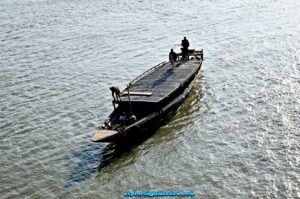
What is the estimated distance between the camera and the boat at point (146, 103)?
896 inches

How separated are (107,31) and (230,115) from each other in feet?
84.1

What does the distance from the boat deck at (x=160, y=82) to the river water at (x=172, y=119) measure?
1.79 metres

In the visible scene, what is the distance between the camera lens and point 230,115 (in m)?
25.8

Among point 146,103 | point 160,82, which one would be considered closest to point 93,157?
point 146,103

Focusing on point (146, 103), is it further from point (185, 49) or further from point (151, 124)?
point (185, 49)

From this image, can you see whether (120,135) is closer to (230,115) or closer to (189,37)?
(230,115)

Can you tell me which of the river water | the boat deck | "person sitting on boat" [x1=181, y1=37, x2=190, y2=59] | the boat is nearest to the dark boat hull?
the boat

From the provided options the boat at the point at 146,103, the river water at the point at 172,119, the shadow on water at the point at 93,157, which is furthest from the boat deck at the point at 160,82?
the shadow on water at the point at 93,157

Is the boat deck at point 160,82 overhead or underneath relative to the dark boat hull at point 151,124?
overhead

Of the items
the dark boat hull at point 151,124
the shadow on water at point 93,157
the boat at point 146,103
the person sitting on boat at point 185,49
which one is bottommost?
the shadow on water at point 93,157

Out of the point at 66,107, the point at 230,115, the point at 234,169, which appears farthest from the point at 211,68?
the point at 234,169

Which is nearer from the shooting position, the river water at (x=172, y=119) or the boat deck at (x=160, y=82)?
the river water at (x=172, y=119)

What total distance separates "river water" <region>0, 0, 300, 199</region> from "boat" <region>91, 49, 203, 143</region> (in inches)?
36.1

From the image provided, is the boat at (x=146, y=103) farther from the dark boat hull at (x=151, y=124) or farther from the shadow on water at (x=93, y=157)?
the shadow on water at (x=93, y=157)
